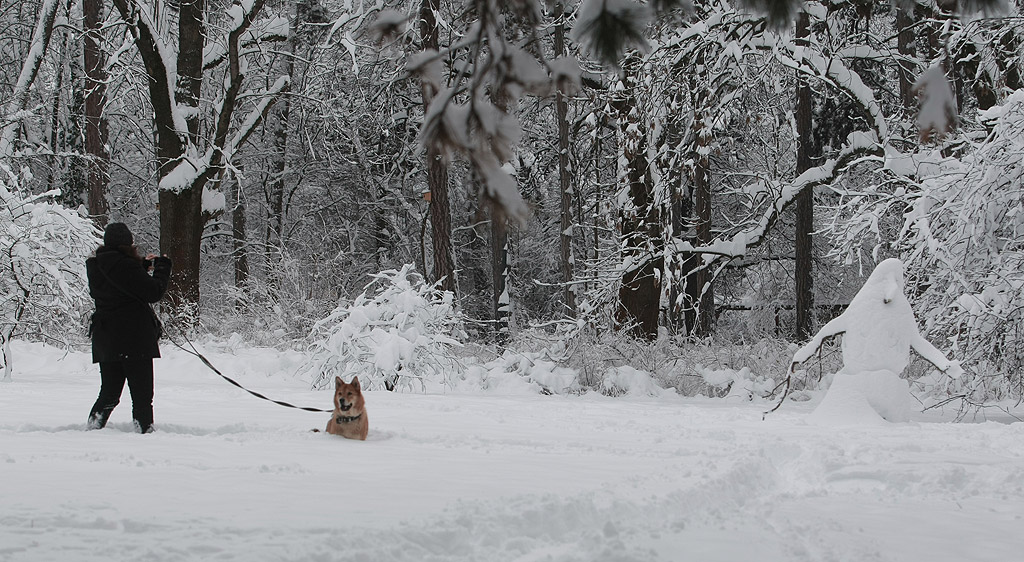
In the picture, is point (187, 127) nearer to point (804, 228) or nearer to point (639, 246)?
point (639, 246)

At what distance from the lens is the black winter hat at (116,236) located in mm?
6738

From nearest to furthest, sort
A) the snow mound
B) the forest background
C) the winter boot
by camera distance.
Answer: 1. the forest background
2. the winter boot
3. the snow mound

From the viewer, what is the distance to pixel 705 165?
9305 mm

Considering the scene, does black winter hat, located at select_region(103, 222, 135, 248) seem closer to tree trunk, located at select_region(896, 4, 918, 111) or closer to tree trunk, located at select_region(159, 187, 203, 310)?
tree trunk, located at select_region(159, 187, 203, 310)

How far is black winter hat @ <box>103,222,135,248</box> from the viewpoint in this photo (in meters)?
6.74

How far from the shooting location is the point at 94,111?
60.0 feet

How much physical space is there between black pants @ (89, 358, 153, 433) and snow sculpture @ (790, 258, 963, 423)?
640 centimetres

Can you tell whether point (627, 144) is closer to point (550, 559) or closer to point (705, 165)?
point (705, 165)

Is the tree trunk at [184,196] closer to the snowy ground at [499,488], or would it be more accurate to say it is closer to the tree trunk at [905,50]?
the snowy ground at [499,488]

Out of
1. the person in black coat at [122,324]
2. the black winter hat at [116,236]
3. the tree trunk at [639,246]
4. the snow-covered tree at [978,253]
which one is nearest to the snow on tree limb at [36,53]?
the tree trunk at [639,246]

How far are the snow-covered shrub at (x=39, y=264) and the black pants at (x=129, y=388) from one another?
208 inches

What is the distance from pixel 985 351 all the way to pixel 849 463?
4.43m

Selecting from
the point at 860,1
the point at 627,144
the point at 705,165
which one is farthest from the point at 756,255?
the point at 860,1

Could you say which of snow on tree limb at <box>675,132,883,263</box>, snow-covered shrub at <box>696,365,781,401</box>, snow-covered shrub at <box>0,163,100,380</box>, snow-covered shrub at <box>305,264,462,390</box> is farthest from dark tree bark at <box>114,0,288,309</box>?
snow-covered shrub at <box>696,365,781,401</box>
